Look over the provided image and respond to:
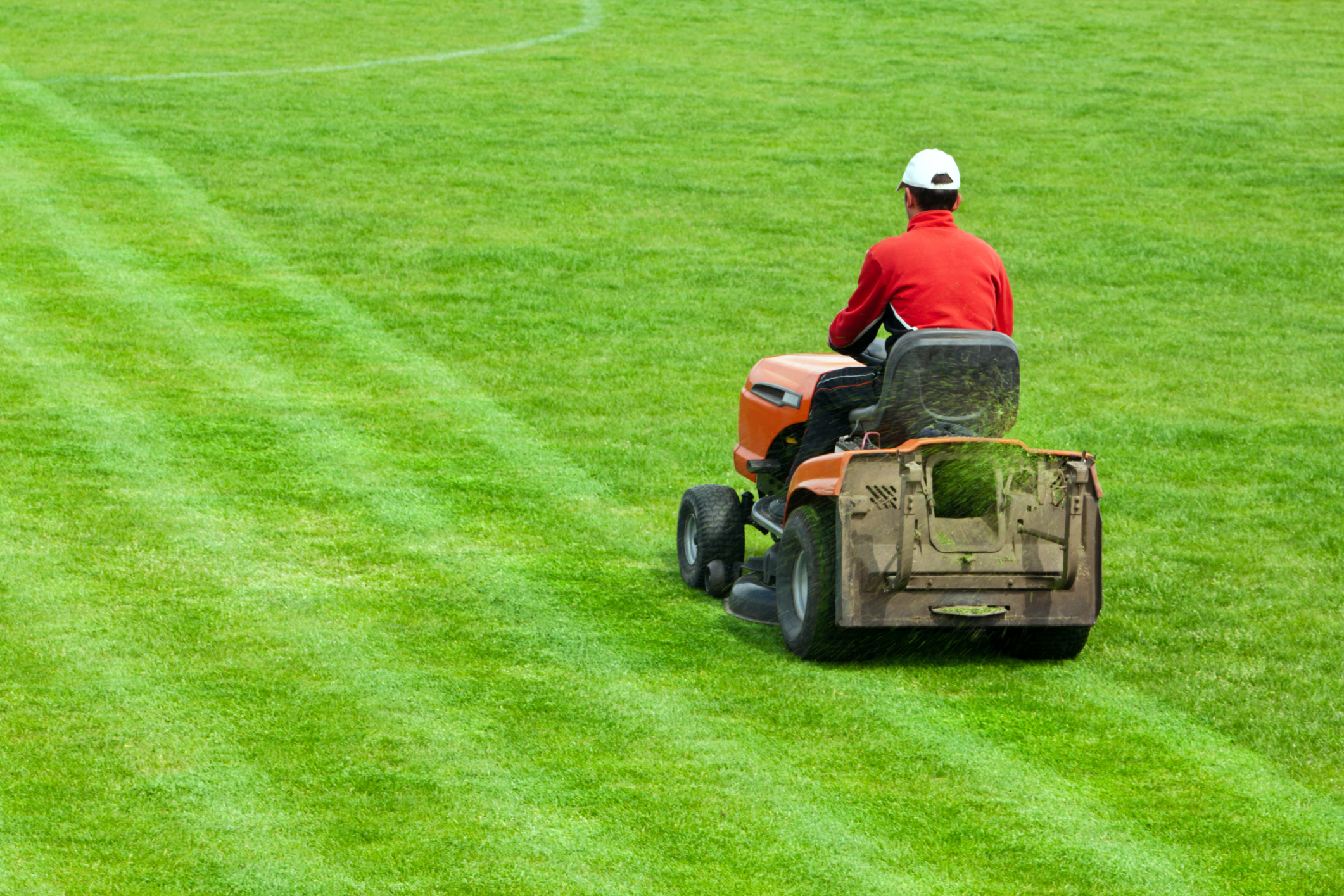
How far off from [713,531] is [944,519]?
1.36 metres

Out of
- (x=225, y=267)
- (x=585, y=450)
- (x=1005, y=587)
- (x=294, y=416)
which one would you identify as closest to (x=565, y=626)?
(x=1005, y=587)

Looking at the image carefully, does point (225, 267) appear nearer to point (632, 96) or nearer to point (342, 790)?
point (632, 96)

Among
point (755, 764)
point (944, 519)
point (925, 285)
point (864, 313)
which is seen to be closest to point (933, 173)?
point (925, 285)

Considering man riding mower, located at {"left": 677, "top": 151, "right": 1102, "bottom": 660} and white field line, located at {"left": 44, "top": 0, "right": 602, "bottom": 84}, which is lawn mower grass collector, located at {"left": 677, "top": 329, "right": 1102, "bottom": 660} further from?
white field line, located at {"left": 44, "top": 0, "right": 602, "bottom": 84}

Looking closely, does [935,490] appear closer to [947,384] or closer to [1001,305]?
[947,384]

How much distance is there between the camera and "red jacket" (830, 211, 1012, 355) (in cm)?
691

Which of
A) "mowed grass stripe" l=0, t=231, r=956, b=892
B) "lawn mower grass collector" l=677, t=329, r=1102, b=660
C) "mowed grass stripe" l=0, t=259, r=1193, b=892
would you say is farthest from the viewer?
"lawn mower grass collector" l=677, t=329, r=1102, b=660

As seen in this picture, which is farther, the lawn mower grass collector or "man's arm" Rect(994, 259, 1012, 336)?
"man's arm" Rect(994, 259, 1012, 336)

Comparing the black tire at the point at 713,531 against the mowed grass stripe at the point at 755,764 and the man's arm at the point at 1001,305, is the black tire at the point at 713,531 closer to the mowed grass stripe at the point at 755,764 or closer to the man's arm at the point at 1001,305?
the mowed grass stripe at the point at 755,764

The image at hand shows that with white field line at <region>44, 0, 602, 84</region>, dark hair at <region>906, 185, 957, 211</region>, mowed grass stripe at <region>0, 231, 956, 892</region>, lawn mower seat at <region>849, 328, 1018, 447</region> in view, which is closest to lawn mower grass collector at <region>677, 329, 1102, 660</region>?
lawn mower seat at <region>849, 328, 1018, 447</region>

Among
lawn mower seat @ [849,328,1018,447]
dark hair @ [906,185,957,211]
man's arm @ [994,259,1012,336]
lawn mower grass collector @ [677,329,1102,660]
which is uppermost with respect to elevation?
dark hair @ [906,185,957,211]

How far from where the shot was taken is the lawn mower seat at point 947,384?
6738 mm

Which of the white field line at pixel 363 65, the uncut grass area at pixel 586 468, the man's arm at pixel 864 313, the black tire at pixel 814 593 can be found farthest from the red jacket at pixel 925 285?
the white field line at pixel 363 65

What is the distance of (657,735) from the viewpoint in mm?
6324
